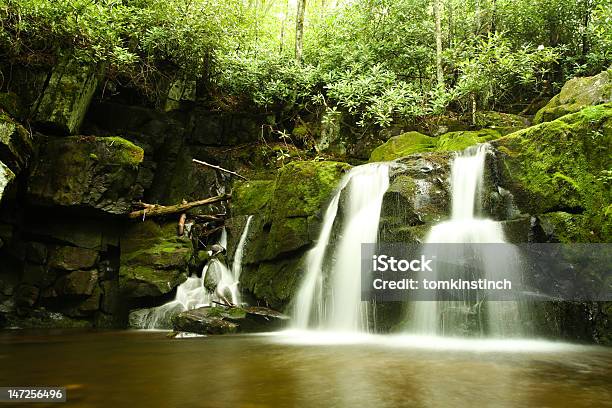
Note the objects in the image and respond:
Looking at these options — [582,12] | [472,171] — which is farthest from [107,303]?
[582,12]

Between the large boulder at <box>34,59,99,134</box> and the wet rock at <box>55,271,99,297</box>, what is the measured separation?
10.9 feet

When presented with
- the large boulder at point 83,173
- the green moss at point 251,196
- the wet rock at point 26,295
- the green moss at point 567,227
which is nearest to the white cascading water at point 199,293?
the green moss at point 251,196

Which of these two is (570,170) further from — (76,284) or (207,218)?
(76,284)

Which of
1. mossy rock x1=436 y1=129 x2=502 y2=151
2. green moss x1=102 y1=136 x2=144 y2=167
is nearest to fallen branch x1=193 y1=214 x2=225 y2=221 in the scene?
green moss x1=102 y1=136 x2=144 y2=167

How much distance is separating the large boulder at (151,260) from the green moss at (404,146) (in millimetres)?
5308

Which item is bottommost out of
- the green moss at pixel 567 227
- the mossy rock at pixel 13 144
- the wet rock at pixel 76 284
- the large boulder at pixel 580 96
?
the wet rock at pixel 76 284

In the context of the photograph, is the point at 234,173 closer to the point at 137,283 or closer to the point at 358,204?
the point at 137,283

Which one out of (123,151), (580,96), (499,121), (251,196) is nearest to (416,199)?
(580,96)

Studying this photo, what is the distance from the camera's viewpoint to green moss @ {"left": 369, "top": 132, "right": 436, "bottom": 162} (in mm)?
10289

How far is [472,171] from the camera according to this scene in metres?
7.22

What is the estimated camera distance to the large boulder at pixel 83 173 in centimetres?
902

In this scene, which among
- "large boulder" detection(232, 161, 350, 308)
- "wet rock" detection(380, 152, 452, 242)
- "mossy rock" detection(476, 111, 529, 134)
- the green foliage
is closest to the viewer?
"wet rock" detection(380, 152, 452, 242)

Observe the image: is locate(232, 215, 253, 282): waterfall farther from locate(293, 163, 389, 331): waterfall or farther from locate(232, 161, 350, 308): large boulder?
locate(293, 163, 389, 331): waterfall

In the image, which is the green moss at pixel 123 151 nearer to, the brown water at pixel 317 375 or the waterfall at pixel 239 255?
the waterfall at pixel 239 255
